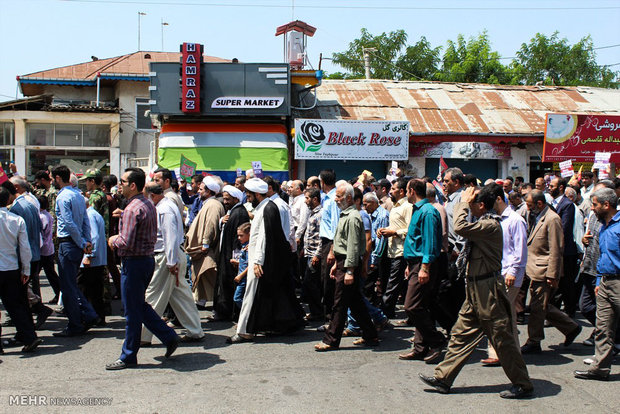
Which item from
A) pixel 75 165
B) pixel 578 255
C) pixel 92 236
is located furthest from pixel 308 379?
pixel 75 165

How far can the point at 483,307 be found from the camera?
16.3 ft

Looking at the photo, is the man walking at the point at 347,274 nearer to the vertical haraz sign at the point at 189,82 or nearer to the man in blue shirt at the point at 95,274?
the man in blue shirt at the point at 95,274

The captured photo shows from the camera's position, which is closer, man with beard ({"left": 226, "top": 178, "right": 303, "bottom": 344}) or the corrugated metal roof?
man with beard ({"left": 226, "top": 178, "right": 303, "bottom": 344})

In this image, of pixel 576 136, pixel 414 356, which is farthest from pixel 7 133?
pixel 414 356

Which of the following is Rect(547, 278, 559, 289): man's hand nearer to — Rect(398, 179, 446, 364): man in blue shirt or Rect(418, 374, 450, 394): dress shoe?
Rect(398, 179, 446, 364): man in blue shirt

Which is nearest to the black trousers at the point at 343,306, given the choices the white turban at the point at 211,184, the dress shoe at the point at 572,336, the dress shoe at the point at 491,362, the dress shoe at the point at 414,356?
the dress shoe at the point at 414,356

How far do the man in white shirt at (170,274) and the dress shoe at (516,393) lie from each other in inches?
139

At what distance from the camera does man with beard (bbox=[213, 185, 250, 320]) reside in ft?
24.6

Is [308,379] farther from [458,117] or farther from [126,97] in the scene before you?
[126,97]

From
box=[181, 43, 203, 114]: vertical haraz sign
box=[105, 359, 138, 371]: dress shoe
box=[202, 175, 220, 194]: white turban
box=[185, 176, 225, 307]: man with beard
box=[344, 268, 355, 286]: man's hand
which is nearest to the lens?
box=[105, 359, 138, 371]: dress shoe

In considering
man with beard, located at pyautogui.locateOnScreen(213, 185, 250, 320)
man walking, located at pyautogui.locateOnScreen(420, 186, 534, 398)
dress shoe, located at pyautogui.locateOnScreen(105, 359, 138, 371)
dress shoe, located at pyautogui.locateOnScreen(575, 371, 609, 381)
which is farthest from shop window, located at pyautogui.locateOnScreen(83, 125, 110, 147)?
dress shoe, located at pyautogui.locateOnScreen(575, 371, 609, 381)

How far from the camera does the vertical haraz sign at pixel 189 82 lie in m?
16.9

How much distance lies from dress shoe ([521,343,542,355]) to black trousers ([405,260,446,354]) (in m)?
1.11

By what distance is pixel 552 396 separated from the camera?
5.00 metres
